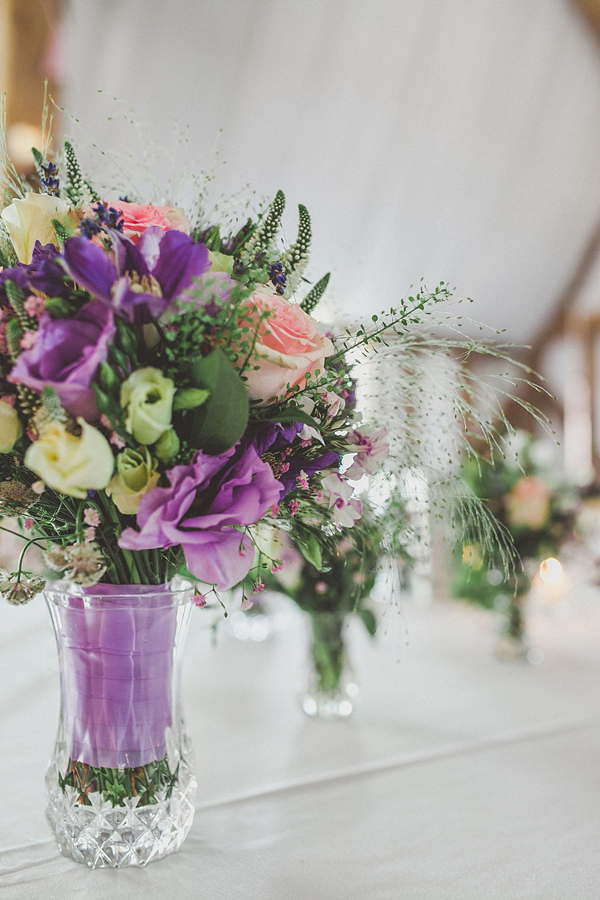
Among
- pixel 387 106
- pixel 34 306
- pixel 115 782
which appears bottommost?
pixel 115 782

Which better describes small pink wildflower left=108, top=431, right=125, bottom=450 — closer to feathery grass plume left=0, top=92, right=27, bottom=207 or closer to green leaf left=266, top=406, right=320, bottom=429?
green leaf left=266, top=406, right=320, bottom=429

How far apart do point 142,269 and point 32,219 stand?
0.44 feet

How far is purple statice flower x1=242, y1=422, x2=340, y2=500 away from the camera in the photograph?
0.57 m

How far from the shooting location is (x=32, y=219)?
576 mm

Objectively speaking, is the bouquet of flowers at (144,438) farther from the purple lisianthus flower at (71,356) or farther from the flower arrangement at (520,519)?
Answer: the flower arrangement at (520,519)

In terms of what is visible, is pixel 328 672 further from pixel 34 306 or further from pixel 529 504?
pixel 34 306

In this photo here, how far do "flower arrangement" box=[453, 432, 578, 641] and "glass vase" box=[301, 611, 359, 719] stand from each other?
1.54 ft

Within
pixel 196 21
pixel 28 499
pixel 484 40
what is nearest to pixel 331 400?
pixel 28 499

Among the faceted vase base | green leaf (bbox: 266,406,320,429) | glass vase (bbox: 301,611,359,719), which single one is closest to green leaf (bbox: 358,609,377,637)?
glass vase (bbox: 301,611,359,719)

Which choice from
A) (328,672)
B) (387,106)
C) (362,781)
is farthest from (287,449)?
(387,106)

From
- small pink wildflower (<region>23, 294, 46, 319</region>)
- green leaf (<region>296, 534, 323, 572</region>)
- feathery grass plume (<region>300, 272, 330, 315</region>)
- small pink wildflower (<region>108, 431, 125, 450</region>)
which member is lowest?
green leaf (<region>296, 534, 323, 572</region>)

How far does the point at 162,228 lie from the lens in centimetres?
57

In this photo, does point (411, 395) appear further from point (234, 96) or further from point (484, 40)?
point (484, 40)

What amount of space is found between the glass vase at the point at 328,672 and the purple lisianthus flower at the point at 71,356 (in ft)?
2.39
